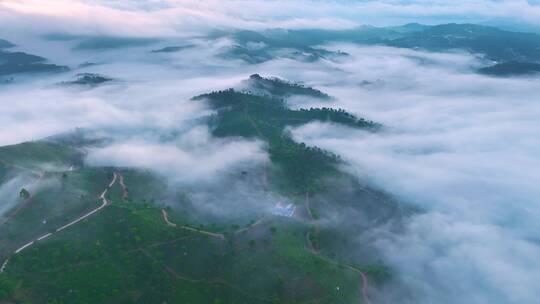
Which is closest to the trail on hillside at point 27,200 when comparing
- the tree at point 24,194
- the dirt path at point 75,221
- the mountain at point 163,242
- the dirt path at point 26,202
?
the dirt path at point 26,202

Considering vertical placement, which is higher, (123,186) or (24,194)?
(24,194)

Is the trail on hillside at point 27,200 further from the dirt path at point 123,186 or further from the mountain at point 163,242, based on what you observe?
the dirt path at point 123,186

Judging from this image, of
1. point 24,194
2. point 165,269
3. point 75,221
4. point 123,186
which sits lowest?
point 165,269

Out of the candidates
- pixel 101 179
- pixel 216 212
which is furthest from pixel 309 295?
pixel 101 179

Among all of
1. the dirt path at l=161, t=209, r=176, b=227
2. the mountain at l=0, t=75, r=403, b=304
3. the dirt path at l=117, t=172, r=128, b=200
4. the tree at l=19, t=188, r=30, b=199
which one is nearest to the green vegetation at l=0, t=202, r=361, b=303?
the mountain at l=0, t=75, r=403, b=304

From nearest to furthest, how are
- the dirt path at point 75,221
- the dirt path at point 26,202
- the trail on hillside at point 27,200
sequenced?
the dirt path at point 75,221 < the dirt path at point 26,202 < the trail on hillside at point 27,200

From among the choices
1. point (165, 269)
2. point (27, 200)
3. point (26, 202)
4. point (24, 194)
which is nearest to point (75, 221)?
point (26, 202)

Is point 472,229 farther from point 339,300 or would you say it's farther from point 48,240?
point 48,240

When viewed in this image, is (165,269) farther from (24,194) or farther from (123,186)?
(24,194)

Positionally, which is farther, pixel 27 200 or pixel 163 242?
pixel 27 200

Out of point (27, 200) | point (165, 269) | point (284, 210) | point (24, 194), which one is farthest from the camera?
point (284, 210)

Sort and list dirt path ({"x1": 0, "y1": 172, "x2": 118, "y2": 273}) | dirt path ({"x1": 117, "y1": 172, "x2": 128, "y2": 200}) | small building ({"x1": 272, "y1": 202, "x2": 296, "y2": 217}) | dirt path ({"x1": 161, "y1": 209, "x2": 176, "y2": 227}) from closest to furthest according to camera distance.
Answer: dirt path ({"x1": 0, "y1": 172, "x2": 118, "y2": 273}) → dirt path ({"x1": 161, "y1": 209, "x2": 176, "y2": 227}) → small building ({"x1": 272, "y1": 202, "x2": 296, "y2": 217}) → dirt path ({"x1": 117, "y1": 172, "x2": 128, "y2": 200})

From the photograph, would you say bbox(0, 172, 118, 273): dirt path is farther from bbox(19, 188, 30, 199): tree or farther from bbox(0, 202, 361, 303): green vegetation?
bbox(19, 188, 30, 199): tree
